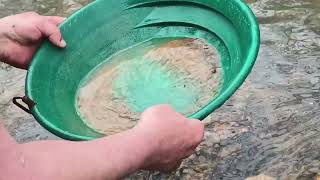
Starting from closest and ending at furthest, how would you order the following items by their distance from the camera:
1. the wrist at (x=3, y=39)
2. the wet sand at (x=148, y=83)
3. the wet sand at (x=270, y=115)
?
the wet sand at (x=148, y=83)
the wrist at (x=3, y=39)
the wet sand at (x=270, y=115)

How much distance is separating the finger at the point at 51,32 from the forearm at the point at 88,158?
95 centimetres

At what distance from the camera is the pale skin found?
182 cm

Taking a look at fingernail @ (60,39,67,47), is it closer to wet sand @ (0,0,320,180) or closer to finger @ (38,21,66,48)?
finger @ (38,21,66,48)

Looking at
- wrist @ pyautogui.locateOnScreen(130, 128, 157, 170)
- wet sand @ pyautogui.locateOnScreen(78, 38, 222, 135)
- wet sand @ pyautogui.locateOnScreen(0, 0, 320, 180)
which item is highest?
wrist @ pyautogui.locateOnScreen(130, 128, 157, 170)

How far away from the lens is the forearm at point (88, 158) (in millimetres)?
1832

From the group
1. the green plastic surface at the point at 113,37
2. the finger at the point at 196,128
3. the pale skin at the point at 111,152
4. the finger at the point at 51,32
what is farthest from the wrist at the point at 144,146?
the finger at the point at 51,32

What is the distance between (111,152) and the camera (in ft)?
6.48

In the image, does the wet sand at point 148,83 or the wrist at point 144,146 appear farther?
the wet sand at point 148,83

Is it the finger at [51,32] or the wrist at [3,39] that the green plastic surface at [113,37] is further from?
the wrist at [3,39]

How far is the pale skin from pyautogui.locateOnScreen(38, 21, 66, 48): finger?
874 mm

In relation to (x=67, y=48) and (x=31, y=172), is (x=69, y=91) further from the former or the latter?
(x=31, y=172)

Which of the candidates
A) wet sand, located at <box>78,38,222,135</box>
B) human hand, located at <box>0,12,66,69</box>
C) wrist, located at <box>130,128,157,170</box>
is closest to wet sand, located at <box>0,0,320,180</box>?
wet sand, located at <box>78,38,222,135</box>

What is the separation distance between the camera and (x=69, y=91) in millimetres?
2924

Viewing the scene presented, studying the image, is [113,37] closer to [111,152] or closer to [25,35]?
[25,35]
